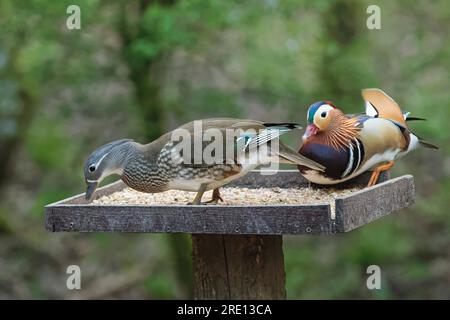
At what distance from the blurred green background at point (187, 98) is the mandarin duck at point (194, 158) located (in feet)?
6.82

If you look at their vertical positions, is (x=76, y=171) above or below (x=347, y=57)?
below

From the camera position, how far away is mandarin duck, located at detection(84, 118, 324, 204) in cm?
371

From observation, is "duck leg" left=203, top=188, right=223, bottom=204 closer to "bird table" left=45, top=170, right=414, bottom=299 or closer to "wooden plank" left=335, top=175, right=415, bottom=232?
"bird table" left=45, top=170, right=414, bottom=299

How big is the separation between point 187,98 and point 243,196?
8.16 ft

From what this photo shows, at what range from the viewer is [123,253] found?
8070 millimetres

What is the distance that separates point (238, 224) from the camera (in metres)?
3.48
